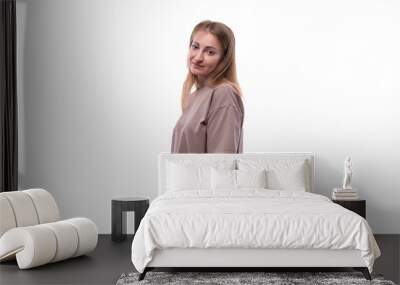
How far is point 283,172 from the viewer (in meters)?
6.28

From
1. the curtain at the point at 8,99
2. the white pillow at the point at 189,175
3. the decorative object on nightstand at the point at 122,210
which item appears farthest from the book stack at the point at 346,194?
the curtain at the point at 8,99

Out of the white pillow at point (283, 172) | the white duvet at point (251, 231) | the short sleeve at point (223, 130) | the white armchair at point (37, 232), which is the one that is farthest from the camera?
the short sleeve at point (223, 130)

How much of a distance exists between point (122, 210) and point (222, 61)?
71.0 inches

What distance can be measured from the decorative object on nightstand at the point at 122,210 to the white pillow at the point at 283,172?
102cm

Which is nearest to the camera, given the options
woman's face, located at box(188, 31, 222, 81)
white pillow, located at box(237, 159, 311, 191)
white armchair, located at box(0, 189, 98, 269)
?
white armchair, located at box(0, 189, 98, 269)

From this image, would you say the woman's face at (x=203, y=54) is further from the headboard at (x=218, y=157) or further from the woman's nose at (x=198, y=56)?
the headboard at (x=218, y=157)

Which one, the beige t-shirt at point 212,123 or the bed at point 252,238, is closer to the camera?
the bed at point 252,238

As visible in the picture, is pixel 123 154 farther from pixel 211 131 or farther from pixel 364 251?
pixel 364 251

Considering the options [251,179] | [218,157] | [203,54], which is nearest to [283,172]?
[251,179]

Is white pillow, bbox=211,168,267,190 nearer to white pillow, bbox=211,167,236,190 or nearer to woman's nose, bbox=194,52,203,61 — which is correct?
white pillow, bbox=211,167,236,190

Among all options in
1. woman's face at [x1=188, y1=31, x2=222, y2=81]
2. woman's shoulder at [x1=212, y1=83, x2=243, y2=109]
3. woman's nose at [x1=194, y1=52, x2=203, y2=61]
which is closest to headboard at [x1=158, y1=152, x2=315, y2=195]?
woman's shoulder at [x1=212, y1=83, x2=243, y2=109]

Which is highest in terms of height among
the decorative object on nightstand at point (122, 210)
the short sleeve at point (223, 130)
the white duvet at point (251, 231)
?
the short sleeve at point (223, 130)

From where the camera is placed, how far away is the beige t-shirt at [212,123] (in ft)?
22.3

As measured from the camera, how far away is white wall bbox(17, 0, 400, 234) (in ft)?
23.5
